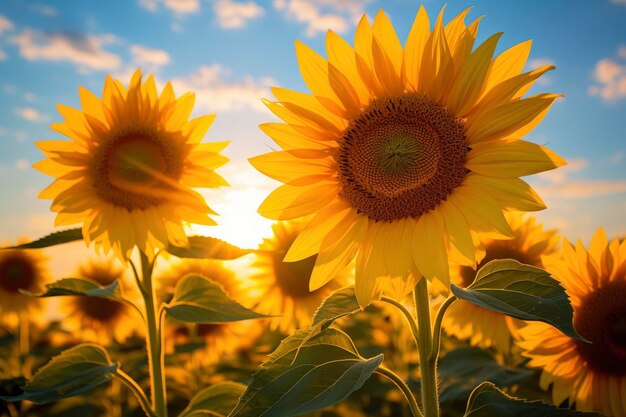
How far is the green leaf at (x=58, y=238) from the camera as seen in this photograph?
2.91m

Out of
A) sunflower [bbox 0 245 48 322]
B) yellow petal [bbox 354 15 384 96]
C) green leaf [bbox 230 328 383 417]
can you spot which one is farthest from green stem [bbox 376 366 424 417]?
sunflower [bbox 0 245 48 322]

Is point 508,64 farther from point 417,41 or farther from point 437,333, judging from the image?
point 437,333

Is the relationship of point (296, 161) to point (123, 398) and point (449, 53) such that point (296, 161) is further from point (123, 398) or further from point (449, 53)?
point (123, 398)

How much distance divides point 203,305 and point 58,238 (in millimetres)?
839

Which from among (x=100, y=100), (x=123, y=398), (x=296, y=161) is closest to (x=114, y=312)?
(x=123, y=398)

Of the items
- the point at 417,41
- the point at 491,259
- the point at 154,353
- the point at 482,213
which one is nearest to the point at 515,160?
the point at 482,213

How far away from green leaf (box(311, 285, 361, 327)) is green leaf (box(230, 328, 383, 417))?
5cm

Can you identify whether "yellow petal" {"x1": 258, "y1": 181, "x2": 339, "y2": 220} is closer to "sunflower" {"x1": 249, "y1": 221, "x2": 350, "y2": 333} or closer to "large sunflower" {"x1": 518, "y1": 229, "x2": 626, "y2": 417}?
"large sunflower" {"x1": 518, "y1": 229, "x2": 626, "y2": 417}

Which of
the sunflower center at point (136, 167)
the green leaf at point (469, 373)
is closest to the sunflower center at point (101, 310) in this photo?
the sunflower center at point (136, 167)

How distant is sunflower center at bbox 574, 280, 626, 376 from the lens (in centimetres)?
324

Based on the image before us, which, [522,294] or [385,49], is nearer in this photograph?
[522,294]

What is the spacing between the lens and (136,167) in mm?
3529

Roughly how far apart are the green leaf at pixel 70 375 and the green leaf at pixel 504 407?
5.40 ft

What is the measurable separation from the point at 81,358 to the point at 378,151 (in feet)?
5.98
